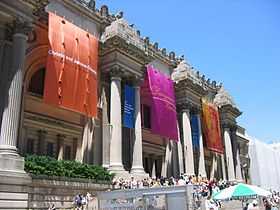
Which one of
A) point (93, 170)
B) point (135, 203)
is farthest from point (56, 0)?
point (135, 203)

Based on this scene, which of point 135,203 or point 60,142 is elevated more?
point 60,142

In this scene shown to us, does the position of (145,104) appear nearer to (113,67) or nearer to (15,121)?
(113,67)

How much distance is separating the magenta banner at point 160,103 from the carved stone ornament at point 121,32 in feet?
11.0

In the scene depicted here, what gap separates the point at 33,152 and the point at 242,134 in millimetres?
41975

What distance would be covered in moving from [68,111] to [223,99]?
83.8ft

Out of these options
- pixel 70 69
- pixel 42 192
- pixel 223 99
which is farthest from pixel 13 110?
pixel 223 99

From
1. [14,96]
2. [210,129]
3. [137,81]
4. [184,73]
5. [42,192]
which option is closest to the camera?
[42,192]

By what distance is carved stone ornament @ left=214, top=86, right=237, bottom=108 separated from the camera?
47.2 metres

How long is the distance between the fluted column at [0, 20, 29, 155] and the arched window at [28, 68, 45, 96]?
540 centimetres

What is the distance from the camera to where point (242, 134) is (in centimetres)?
5962

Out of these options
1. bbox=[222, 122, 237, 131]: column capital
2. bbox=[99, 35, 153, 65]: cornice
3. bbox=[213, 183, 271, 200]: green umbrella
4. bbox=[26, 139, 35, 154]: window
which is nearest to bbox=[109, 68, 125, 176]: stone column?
bbox=[99, 35, 153, 65]: cornice

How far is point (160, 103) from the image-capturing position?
3231 centimetres

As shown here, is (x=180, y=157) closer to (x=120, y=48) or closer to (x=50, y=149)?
(x=120, y=48)

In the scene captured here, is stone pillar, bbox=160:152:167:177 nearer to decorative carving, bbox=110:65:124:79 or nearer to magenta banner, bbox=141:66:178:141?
magenta banner, bbox=141:66:178:141
